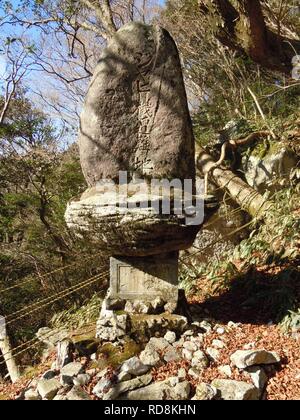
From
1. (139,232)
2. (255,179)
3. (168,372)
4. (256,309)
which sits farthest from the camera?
(255,179)

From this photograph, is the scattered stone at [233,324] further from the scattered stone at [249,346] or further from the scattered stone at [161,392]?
the scattered stone at [161,392]

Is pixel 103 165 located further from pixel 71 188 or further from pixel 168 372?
pixel 71 188

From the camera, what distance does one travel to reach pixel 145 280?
3631 mm

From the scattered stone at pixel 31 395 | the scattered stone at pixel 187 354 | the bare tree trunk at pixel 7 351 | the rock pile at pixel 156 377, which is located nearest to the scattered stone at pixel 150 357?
the rock pile at pixel 156 377

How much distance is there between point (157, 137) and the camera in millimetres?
3621

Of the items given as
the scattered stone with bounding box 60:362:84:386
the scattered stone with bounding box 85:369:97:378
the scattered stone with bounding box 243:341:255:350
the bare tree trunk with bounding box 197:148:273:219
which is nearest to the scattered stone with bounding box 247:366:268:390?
the scattered stone with bounding box 243:341:255:350

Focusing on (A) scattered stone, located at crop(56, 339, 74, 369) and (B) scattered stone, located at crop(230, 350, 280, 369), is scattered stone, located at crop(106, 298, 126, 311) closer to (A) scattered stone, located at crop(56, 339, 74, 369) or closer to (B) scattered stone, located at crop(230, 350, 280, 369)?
(A) scattered stone, located at crop(56, 339, 74, 369)

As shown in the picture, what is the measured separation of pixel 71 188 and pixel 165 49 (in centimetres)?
643

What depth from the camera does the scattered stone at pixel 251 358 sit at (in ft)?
9.78

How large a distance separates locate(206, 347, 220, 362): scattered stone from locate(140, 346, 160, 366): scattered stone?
0.43m

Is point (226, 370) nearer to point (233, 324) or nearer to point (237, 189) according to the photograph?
point (233, 324)

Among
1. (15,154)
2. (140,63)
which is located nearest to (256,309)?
(140,63)
